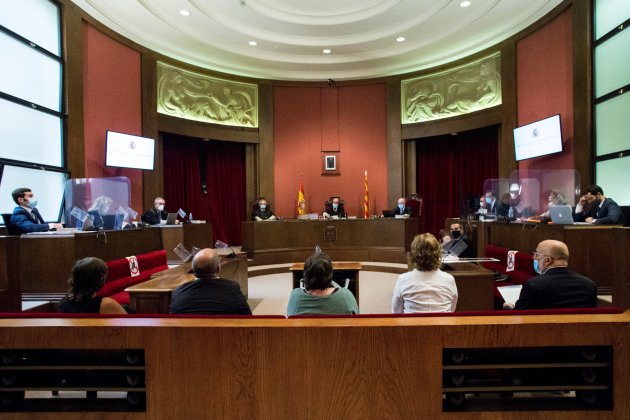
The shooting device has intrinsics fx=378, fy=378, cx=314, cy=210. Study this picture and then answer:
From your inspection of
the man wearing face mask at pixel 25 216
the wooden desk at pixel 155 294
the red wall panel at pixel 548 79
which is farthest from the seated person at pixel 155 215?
the red wall panel at pixel 548 79

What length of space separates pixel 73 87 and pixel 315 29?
427 centimetres

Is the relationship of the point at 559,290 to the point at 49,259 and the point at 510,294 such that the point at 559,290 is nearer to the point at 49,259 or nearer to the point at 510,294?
the point at 510,294

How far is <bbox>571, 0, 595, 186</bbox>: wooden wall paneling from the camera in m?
5.25

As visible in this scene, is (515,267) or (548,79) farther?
(548,79)

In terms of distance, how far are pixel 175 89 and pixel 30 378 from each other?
750 centimetres

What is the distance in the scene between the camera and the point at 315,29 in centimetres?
724

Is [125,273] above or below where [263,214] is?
below

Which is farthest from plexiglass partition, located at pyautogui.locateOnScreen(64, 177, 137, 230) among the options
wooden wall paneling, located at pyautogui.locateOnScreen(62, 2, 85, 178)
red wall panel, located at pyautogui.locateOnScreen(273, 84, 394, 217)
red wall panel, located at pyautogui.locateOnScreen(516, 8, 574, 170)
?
red wall panel, located at pyautogui.locateOnScreen(516, 8, 574, 170)

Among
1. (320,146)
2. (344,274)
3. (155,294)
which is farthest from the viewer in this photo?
(320,146)

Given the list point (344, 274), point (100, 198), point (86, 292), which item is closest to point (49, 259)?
point (86, 292)

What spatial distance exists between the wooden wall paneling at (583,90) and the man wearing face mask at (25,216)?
22.3ft

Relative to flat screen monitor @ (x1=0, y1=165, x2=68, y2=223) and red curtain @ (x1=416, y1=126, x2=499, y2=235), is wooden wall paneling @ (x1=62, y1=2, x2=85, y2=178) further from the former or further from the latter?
red curtain @ (x1=416, y1=126, x2=499, y2=235)

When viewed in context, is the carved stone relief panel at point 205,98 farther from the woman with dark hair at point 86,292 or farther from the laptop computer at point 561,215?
the laptop computer at point 561,215

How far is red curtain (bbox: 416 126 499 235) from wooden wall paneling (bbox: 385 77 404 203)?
0.61 m
